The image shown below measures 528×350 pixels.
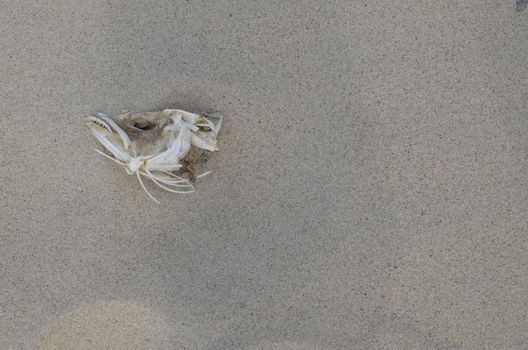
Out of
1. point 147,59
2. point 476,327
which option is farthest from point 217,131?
point 476,327

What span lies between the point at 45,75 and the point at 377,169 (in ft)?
4.38

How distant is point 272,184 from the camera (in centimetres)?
186

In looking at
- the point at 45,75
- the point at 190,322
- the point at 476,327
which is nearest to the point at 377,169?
the point at 476,327

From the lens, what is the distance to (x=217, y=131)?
1.81m

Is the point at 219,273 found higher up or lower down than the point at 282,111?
lower down

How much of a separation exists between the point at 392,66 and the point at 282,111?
0.46 metres

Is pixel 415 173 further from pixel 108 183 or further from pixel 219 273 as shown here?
pixel 108 183

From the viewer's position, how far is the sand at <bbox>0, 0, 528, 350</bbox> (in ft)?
6.05

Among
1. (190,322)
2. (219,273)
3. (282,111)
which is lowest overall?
(190,322)

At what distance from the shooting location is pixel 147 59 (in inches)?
72.4

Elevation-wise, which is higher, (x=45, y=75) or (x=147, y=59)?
(x=147, y=59)

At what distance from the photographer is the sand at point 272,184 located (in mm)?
1843

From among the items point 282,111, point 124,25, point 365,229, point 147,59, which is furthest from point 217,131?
point 365,229

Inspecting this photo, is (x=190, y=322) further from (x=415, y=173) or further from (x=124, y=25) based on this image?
(x=124, y=25)
